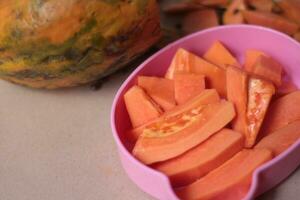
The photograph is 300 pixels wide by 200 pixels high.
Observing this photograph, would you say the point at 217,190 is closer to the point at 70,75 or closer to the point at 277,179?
the point at 277,179

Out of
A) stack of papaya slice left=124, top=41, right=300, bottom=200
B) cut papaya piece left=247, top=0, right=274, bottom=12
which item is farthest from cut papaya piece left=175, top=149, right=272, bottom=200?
cut papaya piece left=247, top=0, right=274, bottom=12

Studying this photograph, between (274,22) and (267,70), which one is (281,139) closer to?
(267,70)

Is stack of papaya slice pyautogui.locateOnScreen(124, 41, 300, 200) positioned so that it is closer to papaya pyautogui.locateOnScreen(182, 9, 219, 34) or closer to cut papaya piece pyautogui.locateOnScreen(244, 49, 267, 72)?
cut papaya piece pyautogui.locateOnScreen(244, 49, 267, 72)

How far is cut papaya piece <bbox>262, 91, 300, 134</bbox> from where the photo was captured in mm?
700

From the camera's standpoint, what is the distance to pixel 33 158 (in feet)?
2.51

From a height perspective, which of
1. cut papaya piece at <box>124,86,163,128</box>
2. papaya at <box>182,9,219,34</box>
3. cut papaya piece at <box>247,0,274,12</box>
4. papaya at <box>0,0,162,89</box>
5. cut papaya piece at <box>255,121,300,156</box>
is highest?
papaya at <box>0,0,162,89</box>

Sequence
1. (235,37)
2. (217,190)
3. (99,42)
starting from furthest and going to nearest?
(235,37), (99,42), (217,190)

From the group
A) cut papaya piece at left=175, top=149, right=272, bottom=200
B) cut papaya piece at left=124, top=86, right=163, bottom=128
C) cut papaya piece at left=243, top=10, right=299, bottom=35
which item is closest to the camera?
cut papaya piece at left=175, top=149, right=272, bottom=200

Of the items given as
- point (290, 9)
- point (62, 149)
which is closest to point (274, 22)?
point (290, 9)

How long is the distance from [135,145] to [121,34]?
170 millimetres

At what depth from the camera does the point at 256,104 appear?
69 centimetres

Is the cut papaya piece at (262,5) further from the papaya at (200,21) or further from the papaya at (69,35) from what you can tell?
the papaya at (69,35)

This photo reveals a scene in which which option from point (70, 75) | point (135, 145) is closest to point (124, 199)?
point (135, 145)

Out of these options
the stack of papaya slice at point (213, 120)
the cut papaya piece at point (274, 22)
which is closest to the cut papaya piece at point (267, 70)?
the stack of papaya slice at point (213, 120)
